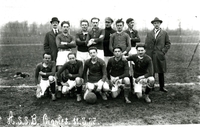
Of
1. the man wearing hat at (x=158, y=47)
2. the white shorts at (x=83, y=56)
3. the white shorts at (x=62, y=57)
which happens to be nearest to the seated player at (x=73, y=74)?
the white shorts at (x=62, y=57)

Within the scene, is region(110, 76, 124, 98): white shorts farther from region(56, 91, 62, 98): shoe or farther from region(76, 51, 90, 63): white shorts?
region(56, 91, 62, 98): shoe

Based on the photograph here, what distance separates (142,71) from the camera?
15.9ft

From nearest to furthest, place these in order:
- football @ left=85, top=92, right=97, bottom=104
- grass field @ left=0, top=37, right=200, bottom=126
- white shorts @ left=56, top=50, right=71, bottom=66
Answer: grass field @ left=0, top=37, right=200, bottom=126 → football @ left=85, top=92, right=97, bottom=104 → white shorts @ left=56, top=50, right=71, bottom=66

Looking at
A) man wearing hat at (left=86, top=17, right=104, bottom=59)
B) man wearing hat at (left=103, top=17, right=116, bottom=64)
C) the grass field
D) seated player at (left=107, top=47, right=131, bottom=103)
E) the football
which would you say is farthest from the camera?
man wearing hat at (left=103, top=17, right=116, bottom=64)

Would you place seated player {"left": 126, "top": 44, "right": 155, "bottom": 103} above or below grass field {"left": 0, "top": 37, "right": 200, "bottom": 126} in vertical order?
above

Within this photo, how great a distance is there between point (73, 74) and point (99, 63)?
2.26 feet

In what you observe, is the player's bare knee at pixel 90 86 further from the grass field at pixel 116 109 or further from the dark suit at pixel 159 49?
the dark suit at pixel 159 49

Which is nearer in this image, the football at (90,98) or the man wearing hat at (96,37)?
the football at (90,98)

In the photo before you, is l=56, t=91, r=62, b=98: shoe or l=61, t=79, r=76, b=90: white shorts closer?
l=61, t=79, r=76, b=90: white shorts

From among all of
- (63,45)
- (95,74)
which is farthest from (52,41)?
(95,74)

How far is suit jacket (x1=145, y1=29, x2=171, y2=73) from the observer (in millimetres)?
5422

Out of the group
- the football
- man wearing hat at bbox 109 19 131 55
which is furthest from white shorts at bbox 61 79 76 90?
man wearing hat at bbox 109 19 131 55

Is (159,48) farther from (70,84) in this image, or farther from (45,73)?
(45,73)

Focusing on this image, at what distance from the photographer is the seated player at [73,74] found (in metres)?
4.75
